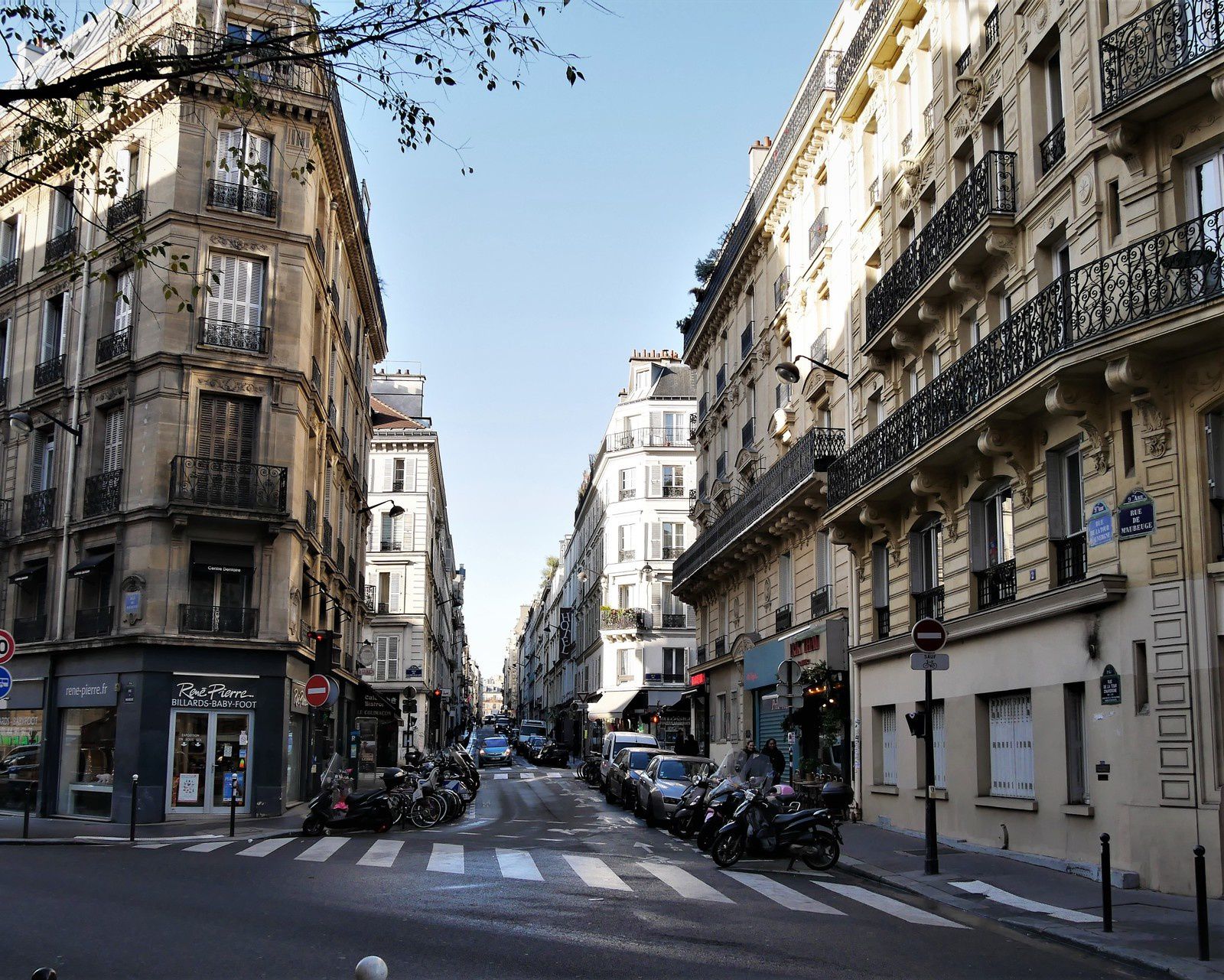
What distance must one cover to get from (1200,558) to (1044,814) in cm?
460

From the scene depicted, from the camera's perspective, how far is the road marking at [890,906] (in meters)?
11.7

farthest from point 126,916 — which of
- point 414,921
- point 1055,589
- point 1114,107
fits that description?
point 1114,107

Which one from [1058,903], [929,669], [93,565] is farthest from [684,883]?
[93,565]

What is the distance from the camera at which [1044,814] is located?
16.4 m

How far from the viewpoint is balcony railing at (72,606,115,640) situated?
84.3 feet

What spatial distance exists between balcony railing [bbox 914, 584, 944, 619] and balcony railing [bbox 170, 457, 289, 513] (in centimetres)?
1319

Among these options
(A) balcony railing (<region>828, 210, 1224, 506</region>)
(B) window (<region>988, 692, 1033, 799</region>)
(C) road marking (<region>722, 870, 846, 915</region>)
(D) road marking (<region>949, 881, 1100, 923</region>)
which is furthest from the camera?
(B) window (<region>988, 692, 1033, 799</region>)

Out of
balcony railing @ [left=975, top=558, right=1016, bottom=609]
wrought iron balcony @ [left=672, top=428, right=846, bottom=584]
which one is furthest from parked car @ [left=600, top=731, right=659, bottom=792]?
balcony railing @ [left=975, top=558, right=1016, bottom=609]

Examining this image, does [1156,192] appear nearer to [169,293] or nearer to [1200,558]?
[1200,558]

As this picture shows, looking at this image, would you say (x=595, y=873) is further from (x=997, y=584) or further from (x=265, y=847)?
(x=997, y=584)

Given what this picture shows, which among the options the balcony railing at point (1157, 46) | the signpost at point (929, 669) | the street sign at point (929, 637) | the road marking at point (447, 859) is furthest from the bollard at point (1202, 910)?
the balcony railing at point (1157, 46)

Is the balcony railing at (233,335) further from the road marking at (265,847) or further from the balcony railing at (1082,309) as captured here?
the balcony railing at (1082,309)

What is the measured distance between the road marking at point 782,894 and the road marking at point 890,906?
0.50m

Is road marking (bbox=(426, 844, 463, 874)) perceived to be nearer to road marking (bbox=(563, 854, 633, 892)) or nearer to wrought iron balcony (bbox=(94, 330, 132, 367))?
road marking (bbox=(563, 854, 633, 892))
